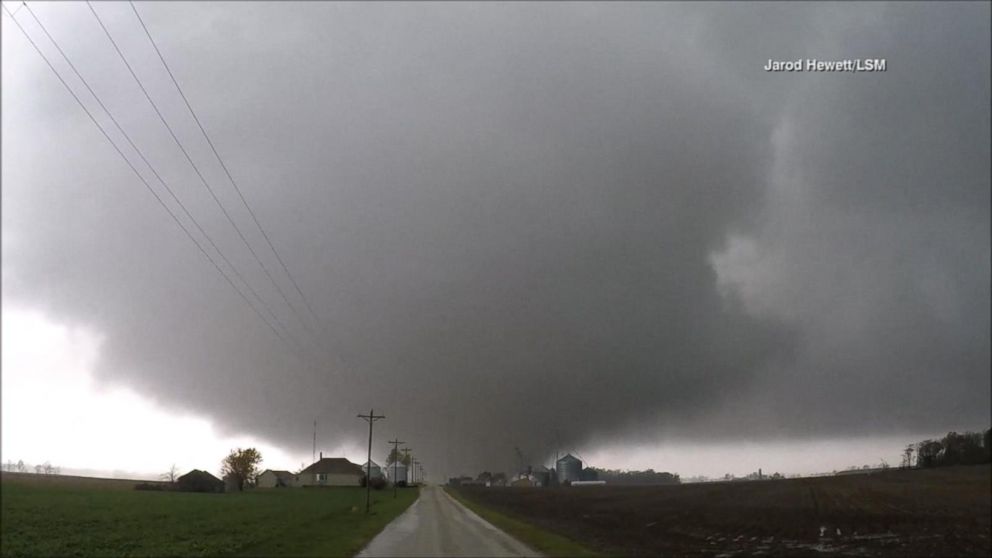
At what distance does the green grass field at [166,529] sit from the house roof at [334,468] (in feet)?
426

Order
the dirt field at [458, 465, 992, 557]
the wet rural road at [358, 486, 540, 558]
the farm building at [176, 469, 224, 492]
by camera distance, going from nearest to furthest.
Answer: the farm building at [176, 469, 224, 492], the wet rural road at [358, 486, 540, 558], the dirt field at [458, 465, 992, 557]

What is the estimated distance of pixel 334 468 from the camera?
634ft

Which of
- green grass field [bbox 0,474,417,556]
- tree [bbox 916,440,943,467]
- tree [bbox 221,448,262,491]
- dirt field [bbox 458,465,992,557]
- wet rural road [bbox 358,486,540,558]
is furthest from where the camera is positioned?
tree [bbox 916,440,943,467]

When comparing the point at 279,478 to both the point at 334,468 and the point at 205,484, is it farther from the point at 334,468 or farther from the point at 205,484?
the point at 205,484

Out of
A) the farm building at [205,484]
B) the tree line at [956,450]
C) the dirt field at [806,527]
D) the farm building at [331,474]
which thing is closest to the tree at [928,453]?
the tree line at [956,450]

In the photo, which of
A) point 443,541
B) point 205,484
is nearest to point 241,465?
point 205,484

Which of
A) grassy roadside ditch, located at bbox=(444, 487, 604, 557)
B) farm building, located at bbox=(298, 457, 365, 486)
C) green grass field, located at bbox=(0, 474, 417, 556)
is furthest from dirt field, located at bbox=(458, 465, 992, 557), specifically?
farm building, located at bbox=(298, 457, 365, 486)

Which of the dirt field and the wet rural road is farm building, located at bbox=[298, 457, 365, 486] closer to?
the dirt field

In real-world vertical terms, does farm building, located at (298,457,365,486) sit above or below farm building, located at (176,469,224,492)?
below

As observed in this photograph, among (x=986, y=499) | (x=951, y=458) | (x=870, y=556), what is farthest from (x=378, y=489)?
(x=951, y=458)

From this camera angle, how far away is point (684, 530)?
52094 millimetres

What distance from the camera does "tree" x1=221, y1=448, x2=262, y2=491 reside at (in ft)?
79.0

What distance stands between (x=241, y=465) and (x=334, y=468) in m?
179

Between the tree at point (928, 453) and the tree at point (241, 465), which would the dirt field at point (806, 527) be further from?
the tree at point (928, 453)
